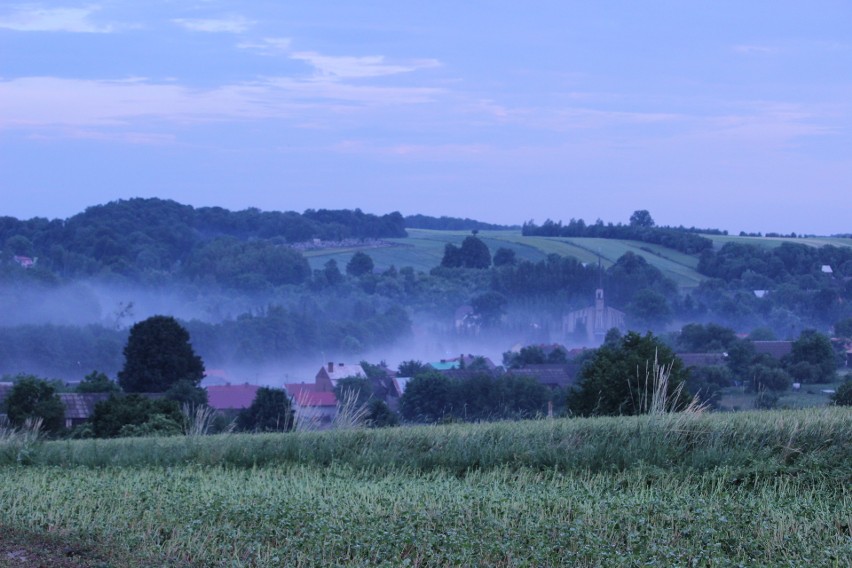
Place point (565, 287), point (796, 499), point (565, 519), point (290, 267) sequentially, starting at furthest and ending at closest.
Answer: point (290, 267) → point (565, 287) → point (796, 499) → point (565, 519)

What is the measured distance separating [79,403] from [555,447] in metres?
27.6

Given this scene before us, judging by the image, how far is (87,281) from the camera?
11731cm

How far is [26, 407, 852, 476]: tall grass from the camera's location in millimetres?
8531

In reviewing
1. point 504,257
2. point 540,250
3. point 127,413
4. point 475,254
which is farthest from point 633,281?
point 127,413

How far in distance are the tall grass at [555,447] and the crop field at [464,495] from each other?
20 millimetres

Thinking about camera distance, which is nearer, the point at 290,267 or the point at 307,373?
the point at 307,373

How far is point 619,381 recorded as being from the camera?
1388cm

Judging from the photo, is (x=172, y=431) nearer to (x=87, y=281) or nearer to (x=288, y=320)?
(x=288, y=320)

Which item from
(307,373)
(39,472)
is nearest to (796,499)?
(39,472)

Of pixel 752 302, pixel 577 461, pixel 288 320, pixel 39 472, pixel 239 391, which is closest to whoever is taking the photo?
pixel 577 461

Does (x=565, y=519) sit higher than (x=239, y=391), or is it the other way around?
(x=565, y=519)

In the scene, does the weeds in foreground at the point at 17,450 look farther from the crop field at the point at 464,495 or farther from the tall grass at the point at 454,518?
the tall grass at the point at 454,518

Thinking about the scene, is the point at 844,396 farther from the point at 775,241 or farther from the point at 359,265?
the point at 359,265

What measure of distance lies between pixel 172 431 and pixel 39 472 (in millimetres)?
7264
